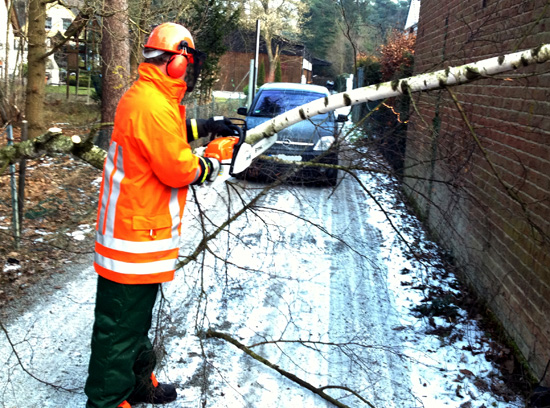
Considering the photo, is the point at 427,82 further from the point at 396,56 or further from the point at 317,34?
the point at 317,34

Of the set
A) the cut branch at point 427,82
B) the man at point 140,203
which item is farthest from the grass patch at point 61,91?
the cut branch at point 427,82

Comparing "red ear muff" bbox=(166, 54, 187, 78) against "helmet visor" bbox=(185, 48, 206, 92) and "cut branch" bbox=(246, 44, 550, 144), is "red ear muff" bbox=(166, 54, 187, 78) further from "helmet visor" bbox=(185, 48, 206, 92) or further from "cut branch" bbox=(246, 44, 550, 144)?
"cut branch" bbox=(246, 44, 550, 144)

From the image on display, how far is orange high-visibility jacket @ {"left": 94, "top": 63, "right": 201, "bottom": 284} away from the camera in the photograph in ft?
9.14

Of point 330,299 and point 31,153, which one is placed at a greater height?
point 31,153

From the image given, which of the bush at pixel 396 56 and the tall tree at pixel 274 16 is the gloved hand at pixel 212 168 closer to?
the bush at pixel 396 56

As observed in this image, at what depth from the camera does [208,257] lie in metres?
6.00

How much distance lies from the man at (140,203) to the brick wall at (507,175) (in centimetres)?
153

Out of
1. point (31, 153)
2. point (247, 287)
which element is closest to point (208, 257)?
point (247, 287)

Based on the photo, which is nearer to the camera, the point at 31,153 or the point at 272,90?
the point at 31,153

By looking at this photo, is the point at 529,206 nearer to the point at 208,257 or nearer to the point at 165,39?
the point at 165,39

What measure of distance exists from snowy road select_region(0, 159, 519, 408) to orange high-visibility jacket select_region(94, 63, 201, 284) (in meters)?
0.66

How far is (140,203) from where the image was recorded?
2.87 meters

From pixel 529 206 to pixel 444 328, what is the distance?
130cm

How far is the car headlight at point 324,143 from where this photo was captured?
4.10 m
